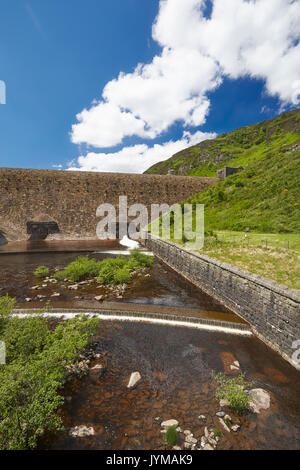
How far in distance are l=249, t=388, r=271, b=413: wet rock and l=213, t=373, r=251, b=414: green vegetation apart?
16cm

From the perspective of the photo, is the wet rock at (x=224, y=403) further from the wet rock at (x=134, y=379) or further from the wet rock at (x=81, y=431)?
the wet rock at (x=81, y=431)

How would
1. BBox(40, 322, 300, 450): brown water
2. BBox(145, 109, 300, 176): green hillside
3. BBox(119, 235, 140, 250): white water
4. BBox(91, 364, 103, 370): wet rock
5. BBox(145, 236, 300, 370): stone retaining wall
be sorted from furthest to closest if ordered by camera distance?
BBox(145, 109, 300, 176): green hillside, BBox(119, 235, 140, 250): white water, BBox(145, 236, 300, 370): stone retaining wall, BBox(91, 364, 103, 370): wet rock, BBox(40, 322, 300, 450): brown water

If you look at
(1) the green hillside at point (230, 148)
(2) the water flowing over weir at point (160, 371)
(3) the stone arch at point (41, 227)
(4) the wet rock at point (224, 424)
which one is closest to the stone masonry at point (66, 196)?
(3) the stone arch at point (41, 227)

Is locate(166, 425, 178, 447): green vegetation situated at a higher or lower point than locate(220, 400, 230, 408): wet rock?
higher

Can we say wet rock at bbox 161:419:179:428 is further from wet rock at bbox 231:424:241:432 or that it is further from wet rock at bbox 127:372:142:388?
wet rock at bbox 127:372:142:388

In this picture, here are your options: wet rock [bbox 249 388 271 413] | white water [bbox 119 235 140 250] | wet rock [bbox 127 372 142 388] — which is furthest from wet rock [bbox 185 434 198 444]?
white water [bbox 119 235 140 250]

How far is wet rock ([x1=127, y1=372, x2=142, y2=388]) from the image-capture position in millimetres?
5738

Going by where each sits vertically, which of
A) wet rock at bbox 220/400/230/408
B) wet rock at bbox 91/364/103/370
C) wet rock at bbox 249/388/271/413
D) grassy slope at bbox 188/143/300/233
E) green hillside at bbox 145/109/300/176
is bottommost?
wet rock at bbox 249/388/271/413

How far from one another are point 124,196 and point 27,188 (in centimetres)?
1570

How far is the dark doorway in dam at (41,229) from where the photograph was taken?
3100 cm

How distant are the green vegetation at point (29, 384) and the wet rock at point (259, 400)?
4.53 m

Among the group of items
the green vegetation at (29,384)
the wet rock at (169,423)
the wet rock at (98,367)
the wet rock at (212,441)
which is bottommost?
the wet rock at (212,441)

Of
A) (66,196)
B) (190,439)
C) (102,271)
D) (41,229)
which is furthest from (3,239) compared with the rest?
(190,439)

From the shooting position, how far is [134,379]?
590 cm
